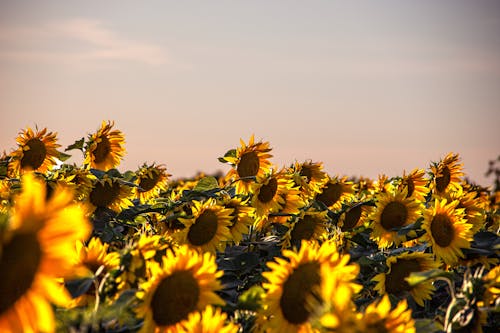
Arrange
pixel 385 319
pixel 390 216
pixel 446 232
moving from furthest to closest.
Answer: pixel 390 216 → pixel 446 232 → pixel 385 319

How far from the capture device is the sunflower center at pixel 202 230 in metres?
4.91

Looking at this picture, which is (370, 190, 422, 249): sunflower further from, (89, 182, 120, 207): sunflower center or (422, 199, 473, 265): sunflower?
(89, 182, 120, 207): sunflower center

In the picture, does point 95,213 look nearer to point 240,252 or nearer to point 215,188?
point 215,188

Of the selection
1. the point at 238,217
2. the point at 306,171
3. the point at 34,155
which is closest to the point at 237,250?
the point at 238,217

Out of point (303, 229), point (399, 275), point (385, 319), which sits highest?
point (303, 229)

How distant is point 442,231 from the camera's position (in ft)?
16.5

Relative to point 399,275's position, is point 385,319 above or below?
above

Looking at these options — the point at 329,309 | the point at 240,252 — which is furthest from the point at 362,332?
the point at 240,252

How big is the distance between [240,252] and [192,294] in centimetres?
209

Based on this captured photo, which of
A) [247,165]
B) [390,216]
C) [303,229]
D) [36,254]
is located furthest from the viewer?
[247,165]

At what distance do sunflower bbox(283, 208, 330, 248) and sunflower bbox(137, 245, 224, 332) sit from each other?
1.93 m

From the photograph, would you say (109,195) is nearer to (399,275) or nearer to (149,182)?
(149,182)

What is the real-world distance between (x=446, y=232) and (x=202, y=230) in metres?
1.53

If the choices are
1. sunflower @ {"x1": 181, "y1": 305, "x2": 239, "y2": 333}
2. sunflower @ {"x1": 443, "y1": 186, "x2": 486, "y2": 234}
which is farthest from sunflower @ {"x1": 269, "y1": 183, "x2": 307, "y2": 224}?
sunflower @ {"x1": 181, "y1": 305, "x2": 239, "y2": 333}
